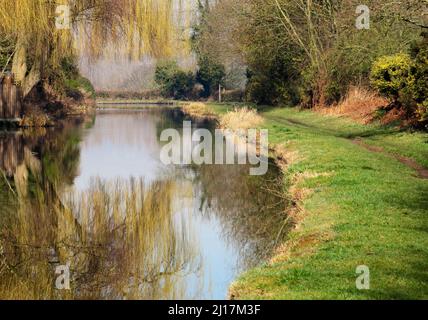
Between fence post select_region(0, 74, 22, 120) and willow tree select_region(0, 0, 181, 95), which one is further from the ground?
willow tree select_region(0, 0, 181, 95)

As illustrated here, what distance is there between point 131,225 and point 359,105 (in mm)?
18881

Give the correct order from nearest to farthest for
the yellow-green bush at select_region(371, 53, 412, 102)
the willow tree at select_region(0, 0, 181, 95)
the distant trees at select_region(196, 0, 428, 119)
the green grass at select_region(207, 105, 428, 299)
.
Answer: the green grass at select_region(207, 105, 428, 299)
the yellow-green bush at select_region(371, 53, 412, 102)
the willow tree at select_region(0, 0, 181, 95)
the distant trees at select_region(196, 0, 428, 119)

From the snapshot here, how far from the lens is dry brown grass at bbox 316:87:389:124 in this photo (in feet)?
84.2

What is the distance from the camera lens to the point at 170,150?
22922 millimetres

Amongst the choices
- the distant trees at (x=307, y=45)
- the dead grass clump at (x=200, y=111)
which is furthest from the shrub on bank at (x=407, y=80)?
the dead grass clump at (x=200, y=111)

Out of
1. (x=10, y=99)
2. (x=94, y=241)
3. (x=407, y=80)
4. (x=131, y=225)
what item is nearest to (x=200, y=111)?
(x=10, y=99)

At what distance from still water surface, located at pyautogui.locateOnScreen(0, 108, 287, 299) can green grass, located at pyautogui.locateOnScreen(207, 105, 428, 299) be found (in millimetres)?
667

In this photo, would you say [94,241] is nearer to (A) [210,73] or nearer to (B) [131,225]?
(B) [131,225]

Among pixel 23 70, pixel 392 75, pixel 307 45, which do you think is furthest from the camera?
pixel 307 45

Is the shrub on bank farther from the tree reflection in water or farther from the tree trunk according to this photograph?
the tree trunk

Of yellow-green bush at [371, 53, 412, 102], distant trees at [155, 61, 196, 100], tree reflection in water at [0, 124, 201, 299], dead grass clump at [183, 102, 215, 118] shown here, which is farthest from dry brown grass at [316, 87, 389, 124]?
distant trees at [155, 61, 196, 100]

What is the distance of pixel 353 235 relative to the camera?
8.46 meters

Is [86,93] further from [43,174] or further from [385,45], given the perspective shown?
[43,174]

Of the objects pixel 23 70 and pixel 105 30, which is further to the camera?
pixel 23 70
